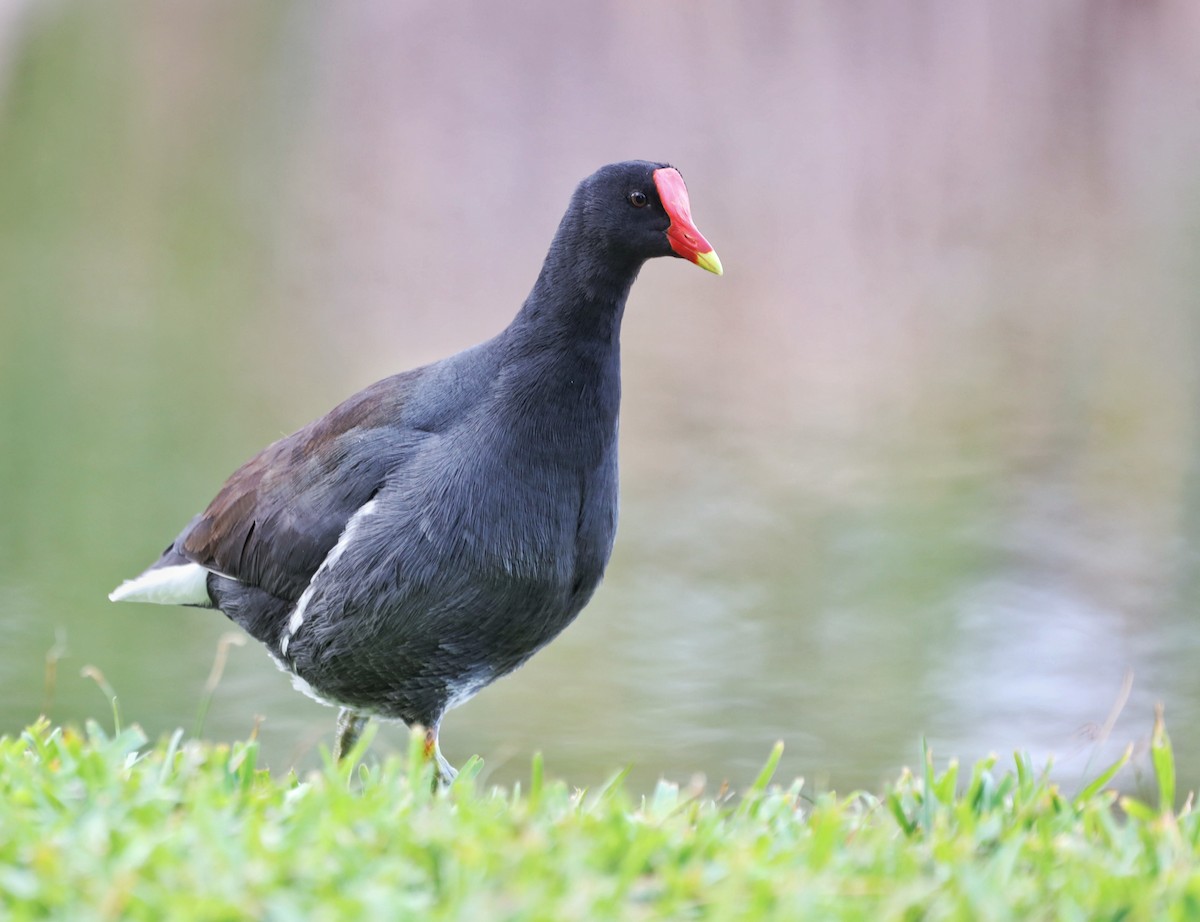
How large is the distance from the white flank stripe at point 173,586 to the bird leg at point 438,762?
0.87 m

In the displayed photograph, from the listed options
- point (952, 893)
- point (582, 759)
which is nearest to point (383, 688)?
point (952, 893)

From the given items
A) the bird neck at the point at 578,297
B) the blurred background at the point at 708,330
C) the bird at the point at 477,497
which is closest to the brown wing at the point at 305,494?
the bird at the point at 477,497

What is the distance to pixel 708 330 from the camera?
1308 cm

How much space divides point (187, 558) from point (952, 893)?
8.97 feet

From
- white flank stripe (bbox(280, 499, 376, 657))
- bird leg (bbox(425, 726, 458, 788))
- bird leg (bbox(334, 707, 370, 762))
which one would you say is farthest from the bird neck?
bird leg (bbox(334, 707, 370, 762))

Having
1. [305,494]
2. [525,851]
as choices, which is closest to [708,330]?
[305,494]

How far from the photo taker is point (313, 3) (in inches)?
634

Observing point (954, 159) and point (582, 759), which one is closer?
point (582, 759)

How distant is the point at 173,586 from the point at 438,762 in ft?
3.93

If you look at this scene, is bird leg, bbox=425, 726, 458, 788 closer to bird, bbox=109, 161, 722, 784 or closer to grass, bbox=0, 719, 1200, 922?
bird, bbox=109, 161, 722, 784

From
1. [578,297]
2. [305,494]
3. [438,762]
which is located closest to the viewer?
[438,762]

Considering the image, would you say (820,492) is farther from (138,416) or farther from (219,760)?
(219,760)

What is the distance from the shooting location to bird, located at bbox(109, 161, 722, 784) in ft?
12.1

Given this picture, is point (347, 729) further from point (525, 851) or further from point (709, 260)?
point (525, 851)
